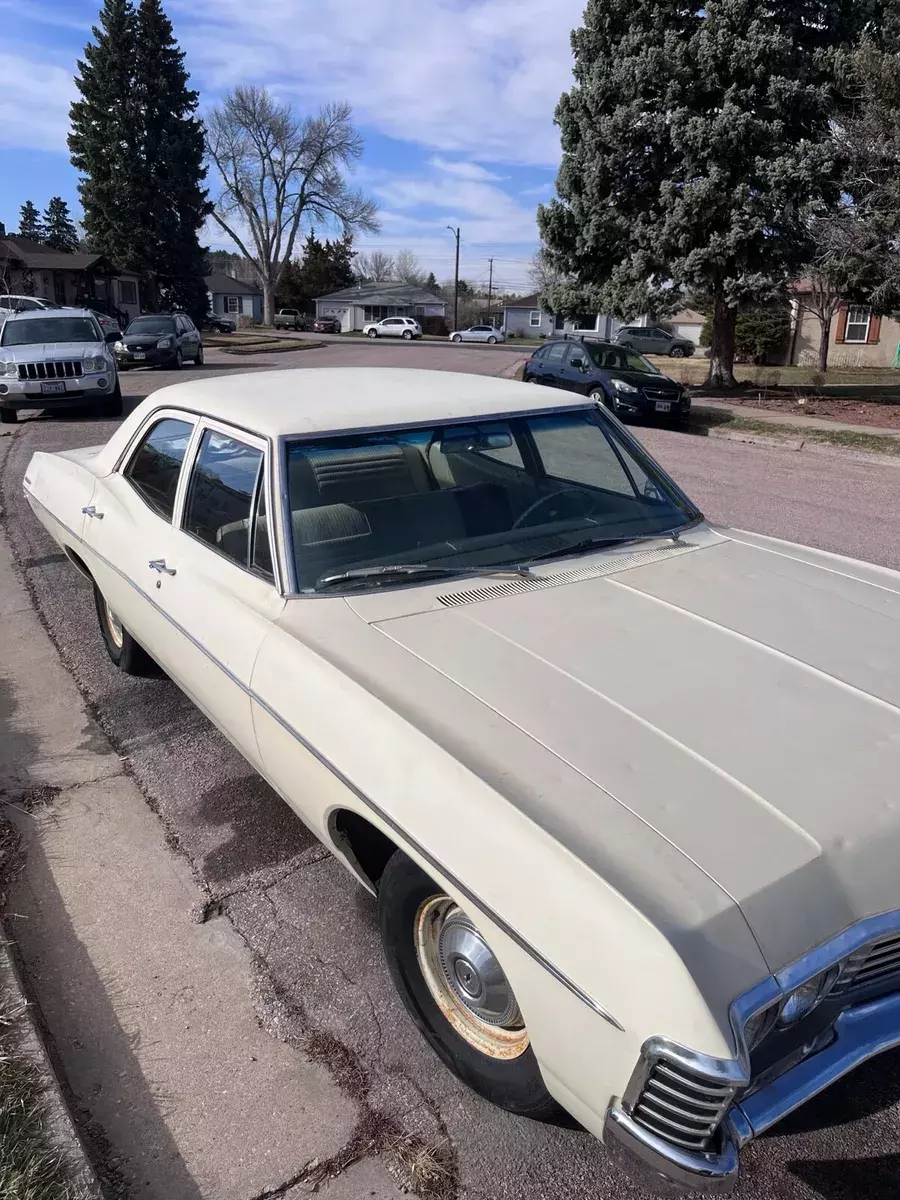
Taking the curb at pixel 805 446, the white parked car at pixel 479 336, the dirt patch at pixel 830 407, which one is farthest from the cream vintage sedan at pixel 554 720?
the white parked car at pixel 479 336

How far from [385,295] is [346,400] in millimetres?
77430

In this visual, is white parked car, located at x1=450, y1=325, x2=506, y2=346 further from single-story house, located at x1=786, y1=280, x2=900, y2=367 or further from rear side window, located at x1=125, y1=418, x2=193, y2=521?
rear side window, located at x1=125, y1=418, x2=193, y2=521

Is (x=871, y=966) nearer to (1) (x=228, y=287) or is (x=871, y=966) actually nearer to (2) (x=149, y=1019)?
(2) (x=149, y=1019)

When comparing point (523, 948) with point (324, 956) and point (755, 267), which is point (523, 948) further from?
point (755, 267)

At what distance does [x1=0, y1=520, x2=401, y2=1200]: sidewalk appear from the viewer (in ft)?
7.00

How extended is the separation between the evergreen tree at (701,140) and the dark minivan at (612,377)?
118 inches

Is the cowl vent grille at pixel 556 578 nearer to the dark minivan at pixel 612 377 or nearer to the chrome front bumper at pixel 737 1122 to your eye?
the chrome front bumper at pixel 737 1122

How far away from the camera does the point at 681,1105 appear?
1.62 m

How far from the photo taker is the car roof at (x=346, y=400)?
3248 mm

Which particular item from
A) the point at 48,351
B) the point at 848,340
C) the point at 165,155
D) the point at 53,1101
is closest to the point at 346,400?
the point at 53,1101

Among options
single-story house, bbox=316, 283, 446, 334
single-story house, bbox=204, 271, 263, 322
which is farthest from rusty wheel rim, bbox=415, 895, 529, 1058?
single-story house, bbox=204, 271, 263, 322

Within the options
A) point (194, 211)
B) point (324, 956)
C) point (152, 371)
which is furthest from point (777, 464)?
point (194, 211)

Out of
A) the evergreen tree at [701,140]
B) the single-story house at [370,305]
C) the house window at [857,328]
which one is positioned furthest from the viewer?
the single-story house at [370,305]

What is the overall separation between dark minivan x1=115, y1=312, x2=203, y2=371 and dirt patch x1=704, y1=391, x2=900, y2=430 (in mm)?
13914
